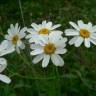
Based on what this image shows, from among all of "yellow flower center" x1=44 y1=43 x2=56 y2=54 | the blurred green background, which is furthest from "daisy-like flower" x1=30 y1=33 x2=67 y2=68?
the blurred green background

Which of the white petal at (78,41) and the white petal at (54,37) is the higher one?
the white petal at (54,37)

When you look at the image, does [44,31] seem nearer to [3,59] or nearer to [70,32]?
[70,32]

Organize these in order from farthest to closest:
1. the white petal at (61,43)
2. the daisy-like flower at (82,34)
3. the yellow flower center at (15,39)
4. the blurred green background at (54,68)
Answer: the blurred green background at (54,68), the yellow flower center at (15,39), the daisy-like flower at (82,34), the white petal at (61,43)

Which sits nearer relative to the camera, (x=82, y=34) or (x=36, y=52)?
(x=36, y=52)

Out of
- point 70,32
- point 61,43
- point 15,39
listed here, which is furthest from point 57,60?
point 15,39

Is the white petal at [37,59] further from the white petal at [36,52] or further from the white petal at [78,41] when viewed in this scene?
the white petal at [78,41]

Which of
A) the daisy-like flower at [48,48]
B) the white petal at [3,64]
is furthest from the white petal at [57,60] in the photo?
the white petal at [3,64]
